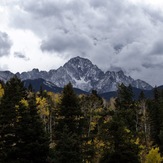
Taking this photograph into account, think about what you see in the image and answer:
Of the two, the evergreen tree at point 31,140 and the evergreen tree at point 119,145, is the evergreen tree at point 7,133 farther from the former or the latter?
the evergreen tree at point 119,145

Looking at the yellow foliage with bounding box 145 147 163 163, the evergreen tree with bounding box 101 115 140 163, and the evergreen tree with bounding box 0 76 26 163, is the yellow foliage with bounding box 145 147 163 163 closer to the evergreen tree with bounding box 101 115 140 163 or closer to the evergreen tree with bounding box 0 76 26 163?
the evergreen tree with bounding box 101 115 140 163

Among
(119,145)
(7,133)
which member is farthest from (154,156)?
(7,133)

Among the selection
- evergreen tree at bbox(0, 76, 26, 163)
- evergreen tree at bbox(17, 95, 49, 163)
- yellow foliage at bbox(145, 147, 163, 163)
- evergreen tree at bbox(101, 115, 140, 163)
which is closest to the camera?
evergreen tree at bbox(0, 76, 26, 163)

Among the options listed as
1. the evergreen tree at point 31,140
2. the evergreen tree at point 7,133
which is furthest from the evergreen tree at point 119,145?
the evergreen tree at point 7,133

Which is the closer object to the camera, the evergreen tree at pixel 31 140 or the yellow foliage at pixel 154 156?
the evergreen tree at pixel 31 140

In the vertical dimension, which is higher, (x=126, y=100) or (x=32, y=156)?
(x=126, y=100)

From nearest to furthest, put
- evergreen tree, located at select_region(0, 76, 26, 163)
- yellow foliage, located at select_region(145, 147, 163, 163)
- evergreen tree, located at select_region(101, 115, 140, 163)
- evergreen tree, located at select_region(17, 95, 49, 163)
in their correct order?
1. evergreen tree, located at select_region(0, 76, 26, 163)
2. evergreen tree, located at select_region(17, 95, 49, 163)
3. evergreen tree, located at select_region(101, 115, 140, 163)
4. yellow foliage, located at select_region(145, 147, 163, 163)

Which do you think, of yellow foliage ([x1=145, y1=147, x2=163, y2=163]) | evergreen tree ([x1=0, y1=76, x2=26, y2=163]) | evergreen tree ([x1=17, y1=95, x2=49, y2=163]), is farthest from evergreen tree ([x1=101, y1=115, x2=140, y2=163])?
yellow foliage ([x1=145, y1=147, x2=163, y2=163])

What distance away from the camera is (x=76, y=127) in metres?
34.6

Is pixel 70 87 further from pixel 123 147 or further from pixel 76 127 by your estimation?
pixel 123 147

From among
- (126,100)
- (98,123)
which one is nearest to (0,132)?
(126,100)

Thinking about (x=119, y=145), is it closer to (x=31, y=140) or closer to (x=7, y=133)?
(x=31, y=140)

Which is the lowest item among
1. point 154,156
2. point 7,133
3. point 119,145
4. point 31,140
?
point 154,156

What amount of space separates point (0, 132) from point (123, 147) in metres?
10.4
